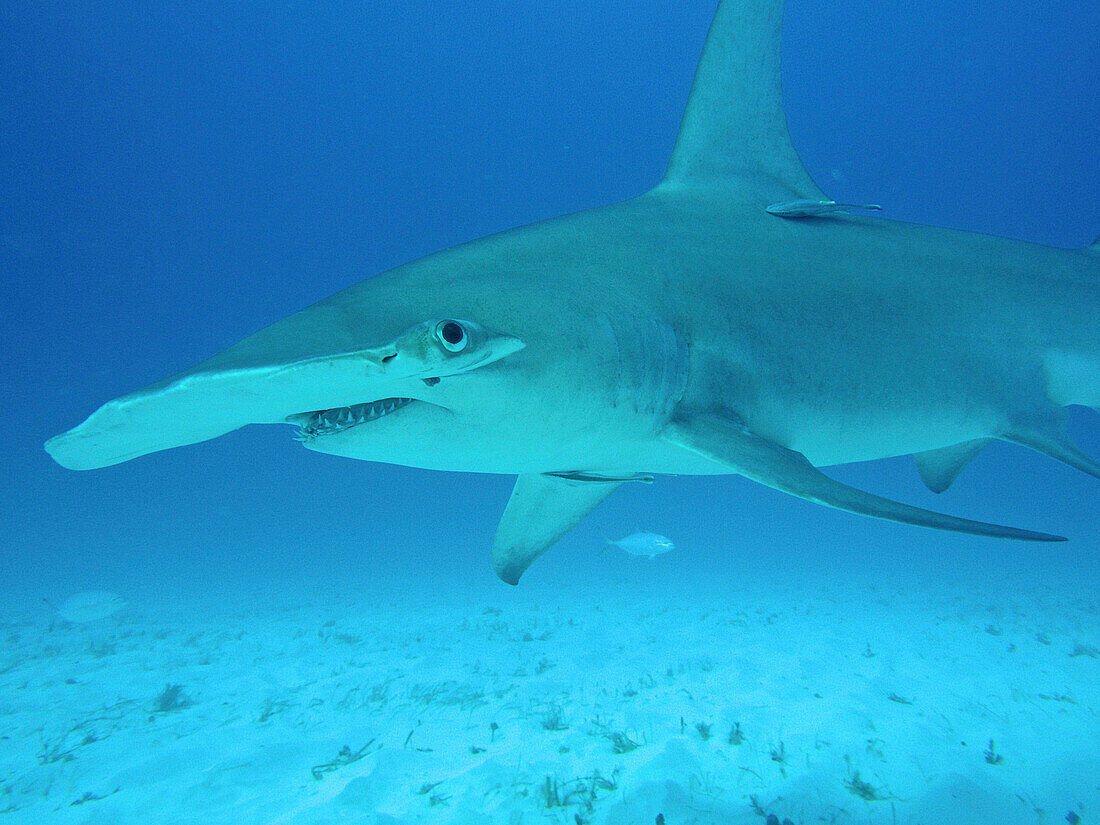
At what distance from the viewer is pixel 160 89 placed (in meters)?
47.9

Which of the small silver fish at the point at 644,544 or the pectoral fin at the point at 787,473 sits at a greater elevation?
the small silver fish at the point at 644,544

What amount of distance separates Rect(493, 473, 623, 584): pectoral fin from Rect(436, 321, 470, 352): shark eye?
199 cm

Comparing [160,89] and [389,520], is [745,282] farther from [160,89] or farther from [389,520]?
[160,89]

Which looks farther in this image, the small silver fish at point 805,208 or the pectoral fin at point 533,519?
the pectoral fin at point 533,519

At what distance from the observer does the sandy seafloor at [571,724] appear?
3287 millimetres

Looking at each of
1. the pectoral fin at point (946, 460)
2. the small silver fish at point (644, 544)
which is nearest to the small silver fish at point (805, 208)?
the pectoral fin at point (946, 460)

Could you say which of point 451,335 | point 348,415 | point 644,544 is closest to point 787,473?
point 451,335

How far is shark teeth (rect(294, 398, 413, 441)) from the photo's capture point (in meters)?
1.77

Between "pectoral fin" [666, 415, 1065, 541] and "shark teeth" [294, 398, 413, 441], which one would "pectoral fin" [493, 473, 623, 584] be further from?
"shark teeth" [294, 398, 413, 441]

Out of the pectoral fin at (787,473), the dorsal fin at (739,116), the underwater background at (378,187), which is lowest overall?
the pectoral fin at (787,473)

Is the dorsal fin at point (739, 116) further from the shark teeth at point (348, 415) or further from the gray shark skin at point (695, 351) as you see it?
the shark teeth at point (348, 415)

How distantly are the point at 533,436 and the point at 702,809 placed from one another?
2.54m

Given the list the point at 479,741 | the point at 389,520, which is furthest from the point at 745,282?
the point at 389,520

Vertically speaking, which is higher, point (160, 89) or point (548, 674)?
point (160, 89)
